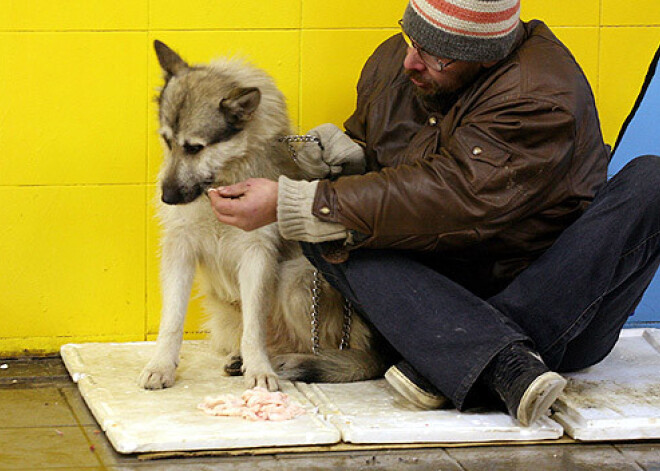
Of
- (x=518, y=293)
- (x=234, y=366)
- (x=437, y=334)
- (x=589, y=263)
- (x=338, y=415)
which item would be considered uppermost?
(x=589, y=263)

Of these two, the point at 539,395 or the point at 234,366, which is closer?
the point at 539,395

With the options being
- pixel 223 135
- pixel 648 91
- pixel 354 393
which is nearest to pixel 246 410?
pixel 354 393

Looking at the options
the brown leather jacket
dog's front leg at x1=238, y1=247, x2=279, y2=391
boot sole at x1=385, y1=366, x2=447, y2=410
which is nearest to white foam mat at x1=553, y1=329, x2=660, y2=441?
boot sole at x1=385, y1=366, x2=447, y2=410

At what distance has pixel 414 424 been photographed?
2.79 m

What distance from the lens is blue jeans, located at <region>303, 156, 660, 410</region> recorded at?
286cm

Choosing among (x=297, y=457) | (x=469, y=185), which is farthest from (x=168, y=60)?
(x=297, y=457)

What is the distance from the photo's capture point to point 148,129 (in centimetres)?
366

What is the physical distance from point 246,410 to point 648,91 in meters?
2.11

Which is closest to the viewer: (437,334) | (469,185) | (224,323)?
(469,185)

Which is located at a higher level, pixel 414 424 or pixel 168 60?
pixel 168 60

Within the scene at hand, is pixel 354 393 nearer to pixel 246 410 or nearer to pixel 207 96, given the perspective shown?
pixel 246 410

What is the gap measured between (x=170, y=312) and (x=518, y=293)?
1.16 metres

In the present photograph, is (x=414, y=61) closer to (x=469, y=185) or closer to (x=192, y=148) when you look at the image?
(x=469, y=185)

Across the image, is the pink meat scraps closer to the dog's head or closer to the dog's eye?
the dog's head
